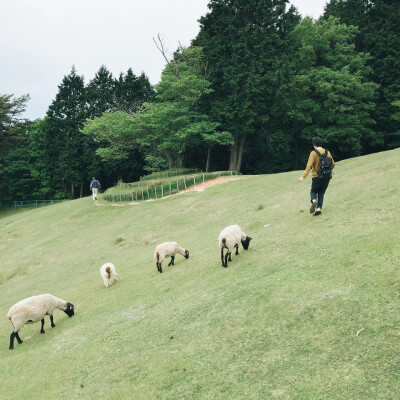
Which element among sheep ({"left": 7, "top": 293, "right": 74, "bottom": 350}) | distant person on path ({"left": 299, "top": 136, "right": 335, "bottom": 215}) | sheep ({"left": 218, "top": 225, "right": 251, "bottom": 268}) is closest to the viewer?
sheep ({"left": 7, "top": 293, "right": 74, "bottom": 350})

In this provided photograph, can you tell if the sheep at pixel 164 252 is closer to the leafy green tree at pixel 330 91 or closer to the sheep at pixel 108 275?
the sheep at pixel 108 275

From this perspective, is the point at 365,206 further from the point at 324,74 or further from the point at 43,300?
the point at 324,74

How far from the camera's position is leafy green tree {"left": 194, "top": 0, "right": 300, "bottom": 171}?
43.9 metres

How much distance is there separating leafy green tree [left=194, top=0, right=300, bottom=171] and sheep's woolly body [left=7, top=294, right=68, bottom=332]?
36322 mm

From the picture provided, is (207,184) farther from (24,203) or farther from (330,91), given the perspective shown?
(24,203)

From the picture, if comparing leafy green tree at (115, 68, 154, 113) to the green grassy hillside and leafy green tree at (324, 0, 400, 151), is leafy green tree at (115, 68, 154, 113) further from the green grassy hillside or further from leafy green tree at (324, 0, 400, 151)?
the green grassy hillside

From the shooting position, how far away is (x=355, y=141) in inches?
1772

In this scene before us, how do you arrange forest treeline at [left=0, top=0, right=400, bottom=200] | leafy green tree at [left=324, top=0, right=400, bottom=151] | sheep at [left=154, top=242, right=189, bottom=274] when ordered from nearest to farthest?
sheep at [left=154, top=242, right=189, bottom=274]
forest treeline at [left=0, top=0, right=400, bottom=200]
leafy green tree at [left=324, top=0, right=400, bottom=151]

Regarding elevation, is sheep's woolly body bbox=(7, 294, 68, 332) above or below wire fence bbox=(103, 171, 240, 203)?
below

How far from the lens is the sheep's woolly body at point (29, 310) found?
11.1m

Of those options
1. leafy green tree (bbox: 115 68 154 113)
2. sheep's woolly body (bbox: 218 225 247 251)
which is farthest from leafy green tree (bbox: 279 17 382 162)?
sheep's woolly body (bbox: 218 225 247 251)

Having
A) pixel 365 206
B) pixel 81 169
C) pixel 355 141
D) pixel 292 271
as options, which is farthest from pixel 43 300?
pixel 81 169

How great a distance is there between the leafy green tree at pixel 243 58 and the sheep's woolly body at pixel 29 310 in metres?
36.3

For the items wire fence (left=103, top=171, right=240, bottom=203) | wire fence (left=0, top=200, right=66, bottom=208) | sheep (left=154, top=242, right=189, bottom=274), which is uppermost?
wire fence (left=103, top=171, right=240, bottom=203)
